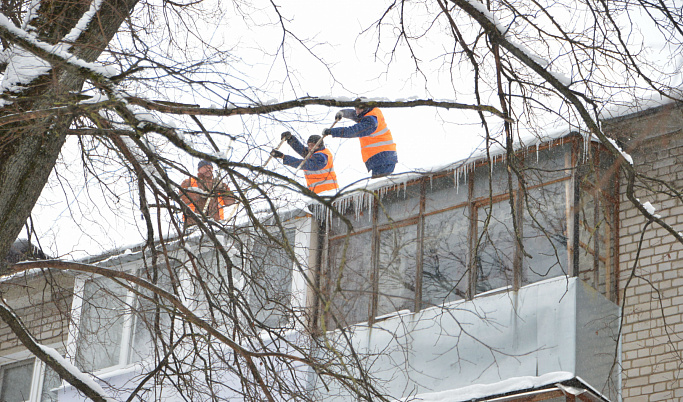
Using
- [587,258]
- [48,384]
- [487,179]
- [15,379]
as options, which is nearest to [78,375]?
[587,258]

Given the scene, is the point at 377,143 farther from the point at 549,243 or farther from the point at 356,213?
the point at 549,243

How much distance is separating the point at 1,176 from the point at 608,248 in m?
6.64

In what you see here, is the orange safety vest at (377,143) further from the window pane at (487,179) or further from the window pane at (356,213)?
the window pane at (487,179)

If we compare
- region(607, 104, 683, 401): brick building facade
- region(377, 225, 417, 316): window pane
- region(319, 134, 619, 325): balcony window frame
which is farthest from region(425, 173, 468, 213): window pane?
region(607, 104, 683, 401): brick building facade

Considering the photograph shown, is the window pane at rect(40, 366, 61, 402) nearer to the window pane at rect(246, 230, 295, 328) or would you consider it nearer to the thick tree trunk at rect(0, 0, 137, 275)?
the window pane at rect(246, 230, 295, 328)

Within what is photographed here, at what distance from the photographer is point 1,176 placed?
4.12 metres

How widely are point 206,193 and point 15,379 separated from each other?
1072 centimetres

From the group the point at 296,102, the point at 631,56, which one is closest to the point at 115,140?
the point at 296,102

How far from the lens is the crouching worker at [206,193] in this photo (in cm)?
467

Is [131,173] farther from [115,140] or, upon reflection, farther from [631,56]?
[631,56]

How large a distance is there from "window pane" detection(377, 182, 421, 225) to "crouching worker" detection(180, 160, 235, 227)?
4.41 m

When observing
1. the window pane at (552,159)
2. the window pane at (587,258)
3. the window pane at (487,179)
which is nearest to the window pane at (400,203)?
the window pane at (487,179)

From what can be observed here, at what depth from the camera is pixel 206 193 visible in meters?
4.79

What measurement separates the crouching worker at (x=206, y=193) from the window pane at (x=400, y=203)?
14.5 feet
